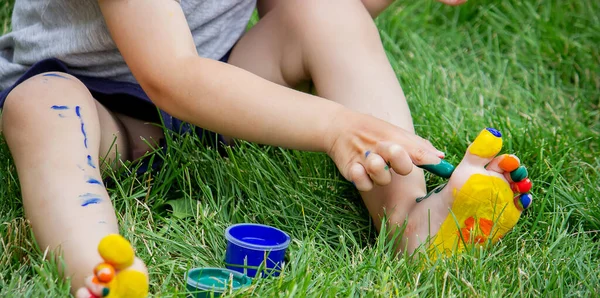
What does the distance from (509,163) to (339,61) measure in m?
0.39

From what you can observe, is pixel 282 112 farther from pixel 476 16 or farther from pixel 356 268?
pixel 476 16

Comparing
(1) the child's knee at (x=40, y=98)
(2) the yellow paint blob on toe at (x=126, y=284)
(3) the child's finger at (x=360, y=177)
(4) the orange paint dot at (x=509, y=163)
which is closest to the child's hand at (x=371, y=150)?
(3) the child's finger at (x=360, y=177)

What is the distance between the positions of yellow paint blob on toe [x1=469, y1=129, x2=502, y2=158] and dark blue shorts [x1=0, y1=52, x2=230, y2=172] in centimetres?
55

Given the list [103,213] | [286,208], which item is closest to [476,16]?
[286,208]

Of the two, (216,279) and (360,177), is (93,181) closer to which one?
(216,279)

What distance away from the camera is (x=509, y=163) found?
1.16 metres

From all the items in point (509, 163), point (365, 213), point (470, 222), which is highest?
point (509, 163)

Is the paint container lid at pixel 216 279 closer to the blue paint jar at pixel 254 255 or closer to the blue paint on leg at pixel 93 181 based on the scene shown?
the blue paint jar at pixel 254 255

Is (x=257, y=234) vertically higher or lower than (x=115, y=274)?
lower

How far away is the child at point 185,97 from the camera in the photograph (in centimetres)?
113

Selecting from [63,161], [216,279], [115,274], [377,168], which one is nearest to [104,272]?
[115,274]

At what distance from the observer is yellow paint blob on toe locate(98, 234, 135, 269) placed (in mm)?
961

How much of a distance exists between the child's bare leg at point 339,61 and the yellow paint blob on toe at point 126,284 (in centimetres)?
49

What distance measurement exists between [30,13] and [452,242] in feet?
3.04
